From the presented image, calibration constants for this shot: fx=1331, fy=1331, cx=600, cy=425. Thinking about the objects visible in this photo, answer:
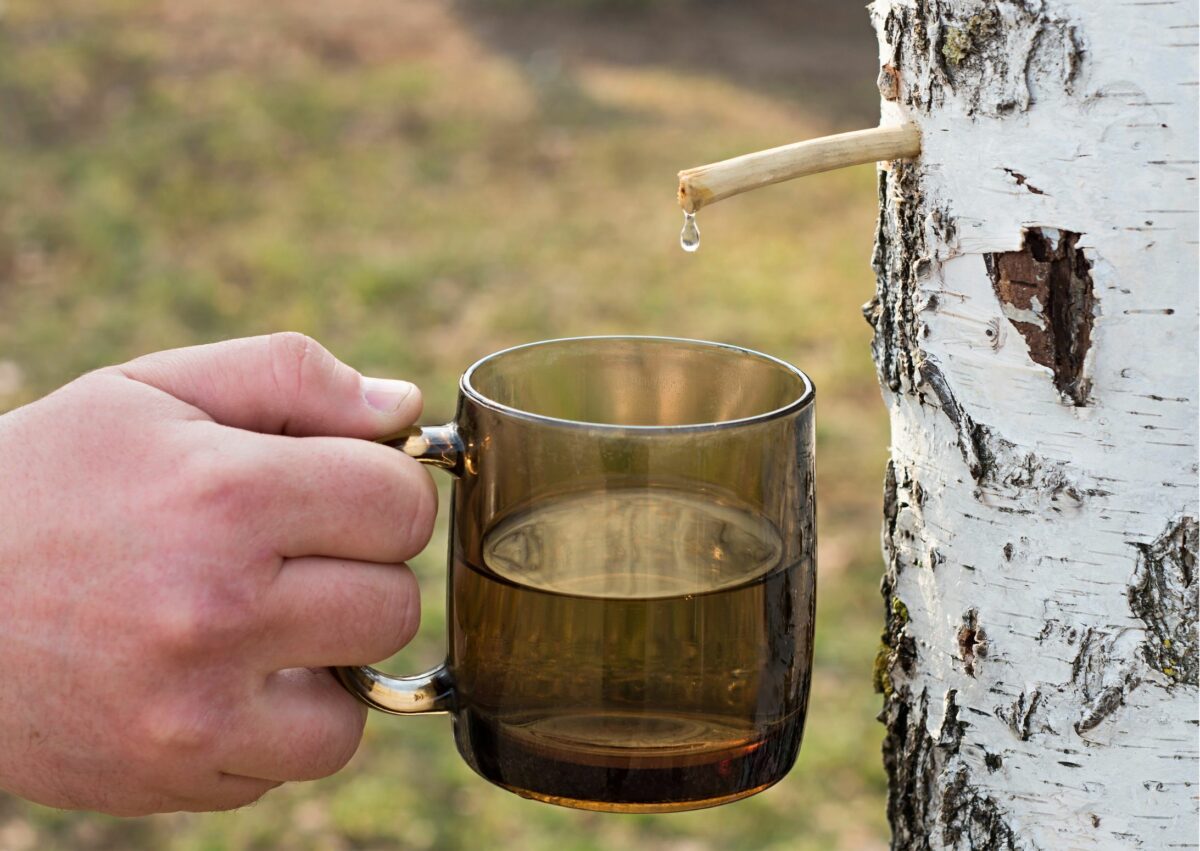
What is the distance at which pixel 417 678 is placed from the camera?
4.00 ft

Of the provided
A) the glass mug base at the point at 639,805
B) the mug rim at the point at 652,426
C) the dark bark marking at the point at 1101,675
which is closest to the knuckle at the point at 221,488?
the mug rim at the point at 652,426

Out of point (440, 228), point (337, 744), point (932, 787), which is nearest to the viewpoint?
point (337, 744)

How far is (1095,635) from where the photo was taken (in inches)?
43.4

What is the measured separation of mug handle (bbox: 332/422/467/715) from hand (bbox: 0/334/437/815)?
28mm

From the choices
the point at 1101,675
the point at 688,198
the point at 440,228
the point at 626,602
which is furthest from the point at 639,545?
the point at 440,228

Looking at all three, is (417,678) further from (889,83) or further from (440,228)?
(440,228)

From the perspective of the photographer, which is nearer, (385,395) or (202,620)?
(202,620)

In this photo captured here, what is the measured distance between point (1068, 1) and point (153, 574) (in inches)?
33.5

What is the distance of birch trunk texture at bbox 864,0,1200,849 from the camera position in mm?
1021

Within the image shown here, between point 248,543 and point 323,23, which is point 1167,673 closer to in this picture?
point 248,543

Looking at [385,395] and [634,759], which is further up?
[385,395]

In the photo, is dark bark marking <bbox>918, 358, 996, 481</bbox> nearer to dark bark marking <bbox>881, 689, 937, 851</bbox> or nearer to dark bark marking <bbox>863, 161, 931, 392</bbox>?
dark bark marking <bbox>863, 161, 931, 392</bbox>

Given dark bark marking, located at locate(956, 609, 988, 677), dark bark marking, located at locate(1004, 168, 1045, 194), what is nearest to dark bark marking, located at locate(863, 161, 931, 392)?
dark bark marking, located at locate(1004, 168, 1045, 194)

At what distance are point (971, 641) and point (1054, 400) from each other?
23 cm
